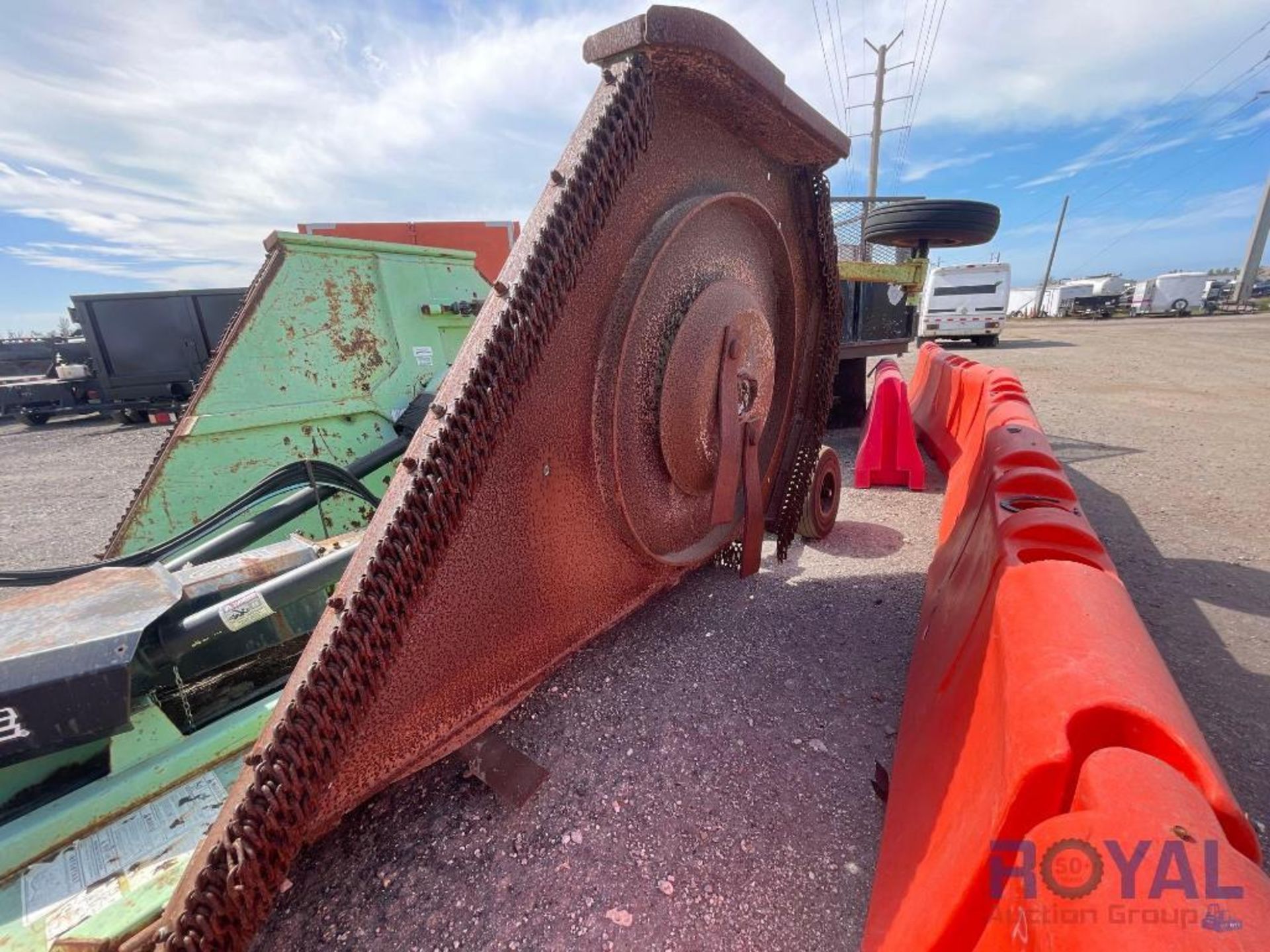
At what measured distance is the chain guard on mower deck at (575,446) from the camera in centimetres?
109

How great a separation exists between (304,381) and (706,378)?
6.85 feet

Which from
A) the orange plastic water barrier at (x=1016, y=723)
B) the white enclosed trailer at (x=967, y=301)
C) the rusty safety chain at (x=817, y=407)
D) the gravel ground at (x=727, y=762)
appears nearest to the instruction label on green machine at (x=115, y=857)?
the gravel ground at (x=727, y=762)

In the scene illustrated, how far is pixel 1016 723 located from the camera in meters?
0.94

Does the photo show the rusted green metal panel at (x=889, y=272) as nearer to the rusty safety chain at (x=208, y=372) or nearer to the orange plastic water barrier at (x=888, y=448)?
the orange plastic water barrier at (x=888, y=448)

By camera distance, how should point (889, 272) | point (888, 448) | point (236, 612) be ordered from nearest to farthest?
point (236, 612)
point (888, 448)
point (889, 272)

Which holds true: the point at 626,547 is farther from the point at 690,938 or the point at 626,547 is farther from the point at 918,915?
the point at 918,915

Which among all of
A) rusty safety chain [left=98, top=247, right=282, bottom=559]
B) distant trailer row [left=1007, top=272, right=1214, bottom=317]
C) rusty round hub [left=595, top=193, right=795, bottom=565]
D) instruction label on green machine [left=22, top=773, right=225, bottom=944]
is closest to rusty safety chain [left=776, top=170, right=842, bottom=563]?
rusty round hub [left=595, top=193, right=795, bottom=565]

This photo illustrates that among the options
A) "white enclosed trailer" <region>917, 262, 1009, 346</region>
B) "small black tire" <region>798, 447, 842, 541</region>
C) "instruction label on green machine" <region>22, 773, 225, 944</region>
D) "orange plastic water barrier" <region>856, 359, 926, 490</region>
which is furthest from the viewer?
"white enclosed trailer" <region>917, 262, 1009, 346</region>

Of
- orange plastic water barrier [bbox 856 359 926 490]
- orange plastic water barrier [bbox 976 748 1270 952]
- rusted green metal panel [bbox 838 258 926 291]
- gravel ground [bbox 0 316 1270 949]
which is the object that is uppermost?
rusted green metal panel [bbox 838 258 926 291]

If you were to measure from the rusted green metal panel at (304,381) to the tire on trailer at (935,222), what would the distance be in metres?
3.90

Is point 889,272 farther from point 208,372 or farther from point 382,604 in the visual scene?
point 382,604

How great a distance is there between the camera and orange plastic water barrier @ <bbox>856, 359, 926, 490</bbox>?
170 inches

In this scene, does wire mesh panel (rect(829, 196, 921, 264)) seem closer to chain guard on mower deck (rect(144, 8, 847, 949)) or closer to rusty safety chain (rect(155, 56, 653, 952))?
chain guard on mower deck (rect(144, 8, 847, 949))

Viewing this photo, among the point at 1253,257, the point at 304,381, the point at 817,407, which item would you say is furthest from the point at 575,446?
the point at 1253,257
